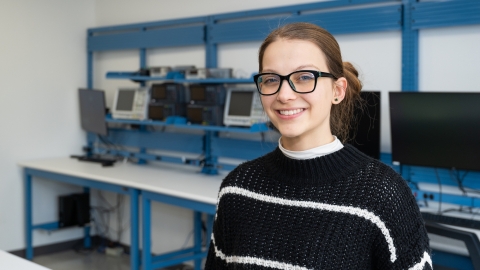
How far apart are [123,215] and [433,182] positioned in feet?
9.68

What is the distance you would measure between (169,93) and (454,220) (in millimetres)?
2225

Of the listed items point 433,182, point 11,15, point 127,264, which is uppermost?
point 11,15

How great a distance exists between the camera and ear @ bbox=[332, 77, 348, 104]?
121cm

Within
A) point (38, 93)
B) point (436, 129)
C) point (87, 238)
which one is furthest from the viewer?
point (87, 238)

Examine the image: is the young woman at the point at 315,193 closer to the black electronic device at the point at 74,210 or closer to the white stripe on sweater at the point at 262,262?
the white stripe on sweater at the point at 262,262

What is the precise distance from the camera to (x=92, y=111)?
15.2ft

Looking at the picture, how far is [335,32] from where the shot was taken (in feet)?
10.5

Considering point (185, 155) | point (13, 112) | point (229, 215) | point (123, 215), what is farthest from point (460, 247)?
point (13, 112)

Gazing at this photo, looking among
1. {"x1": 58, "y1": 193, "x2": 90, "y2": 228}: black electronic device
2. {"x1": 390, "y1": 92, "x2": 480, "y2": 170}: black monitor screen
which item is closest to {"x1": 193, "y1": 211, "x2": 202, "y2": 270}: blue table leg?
{"x1": 58, "y1": 193, "x2": 90, "y2": 228}: black electronic device

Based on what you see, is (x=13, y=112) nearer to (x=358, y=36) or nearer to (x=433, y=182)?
(x=358, y=36)

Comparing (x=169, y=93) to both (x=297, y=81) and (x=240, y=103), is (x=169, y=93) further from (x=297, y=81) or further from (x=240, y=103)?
(x=297, y=81)

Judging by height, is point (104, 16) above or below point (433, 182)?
above

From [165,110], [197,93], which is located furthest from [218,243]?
[165,110]

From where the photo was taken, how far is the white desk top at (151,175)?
129 inches
